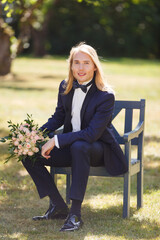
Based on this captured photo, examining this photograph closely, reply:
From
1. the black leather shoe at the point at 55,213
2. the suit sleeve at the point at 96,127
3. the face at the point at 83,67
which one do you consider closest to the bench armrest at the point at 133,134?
the suit sleeve at the point at 96,127

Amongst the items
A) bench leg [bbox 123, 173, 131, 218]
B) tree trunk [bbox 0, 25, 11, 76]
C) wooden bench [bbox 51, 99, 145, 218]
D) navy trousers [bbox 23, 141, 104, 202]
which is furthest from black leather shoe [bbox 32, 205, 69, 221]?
tree trunk [bbox 0, 25, 11, 76]

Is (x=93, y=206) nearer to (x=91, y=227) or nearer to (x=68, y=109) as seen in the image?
(x=91, y=227)

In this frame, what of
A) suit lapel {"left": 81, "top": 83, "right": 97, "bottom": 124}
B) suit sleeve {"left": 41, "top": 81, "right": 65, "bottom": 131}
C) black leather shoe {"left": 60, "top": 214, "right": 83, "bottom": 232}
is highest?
suit lapel {"left": 81, "top": 83, "right": 97, "bottom": 124}

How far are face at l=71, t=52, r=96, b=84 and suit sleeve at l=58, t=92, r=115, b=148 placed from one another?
0.81ft

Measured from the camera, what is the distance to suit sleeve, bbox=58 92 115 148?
4.27 meters

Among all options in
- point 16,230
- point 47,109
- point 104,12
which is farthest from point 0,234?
point 104,12

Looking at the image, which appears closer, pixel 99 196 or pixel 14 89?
pixel 99 196

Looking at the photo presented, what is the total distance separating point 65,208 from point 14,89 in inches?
462

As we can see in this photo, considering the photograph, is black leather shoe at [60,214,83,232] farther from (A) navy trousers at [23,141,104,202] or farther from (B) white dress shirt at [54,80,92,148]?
(B) white dress shirt at [54,80,92,148]

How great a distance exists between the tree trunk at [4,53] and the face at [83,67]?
522 inches

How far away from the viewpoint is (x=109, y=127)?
4.56 m

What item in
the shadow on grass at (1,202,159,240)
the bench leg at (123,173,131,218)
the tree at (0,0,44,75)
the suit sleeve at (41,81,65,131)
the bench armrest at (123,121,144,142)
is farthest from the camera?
the tree at (0,0,44,75)

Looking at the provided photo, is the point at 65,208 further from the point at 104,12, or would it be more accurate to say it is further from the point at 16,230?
the point at 104,12

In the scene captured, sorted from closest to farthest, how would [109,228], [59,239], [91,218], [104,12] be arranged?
1. [59,239]
2. [109,228]
3. [91,218]
4. [104,12]
